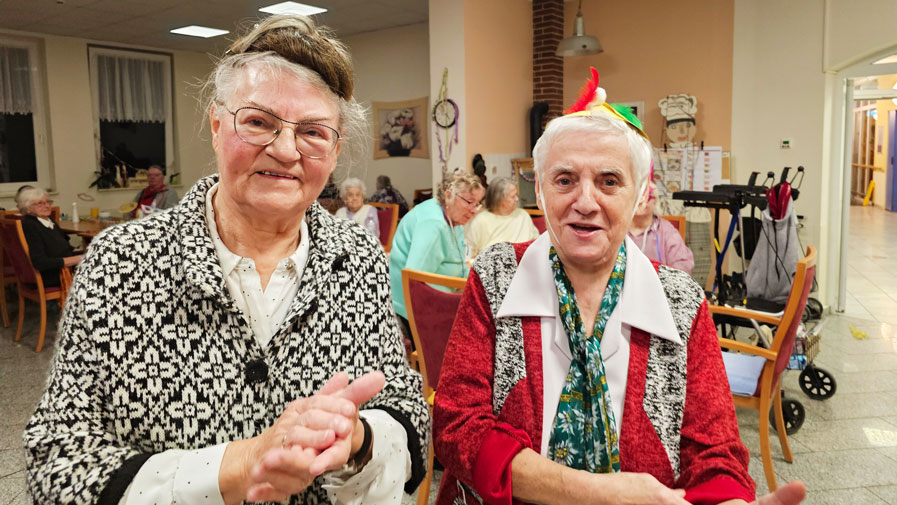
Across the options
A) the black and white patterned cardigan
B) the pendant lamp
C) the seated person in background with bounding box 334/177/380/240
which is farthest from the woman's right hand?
the pendant lamp

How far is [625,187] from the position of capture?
50.8 inches

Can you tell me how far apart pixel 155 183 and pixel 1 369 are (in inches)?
121

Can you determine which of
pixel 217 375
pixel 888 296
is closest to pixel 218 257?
pixel 217 375

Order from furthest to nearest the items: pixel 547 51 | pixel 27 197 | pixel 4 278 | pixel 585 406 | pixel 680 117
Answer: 1. pixel 547 51
2. pixel 680 117
3. pixel 4 278
4. pixel 27 197
5. pixel 585 406

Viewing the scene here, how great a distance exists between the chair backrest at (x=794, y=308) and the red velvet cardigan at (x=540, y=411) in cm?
136

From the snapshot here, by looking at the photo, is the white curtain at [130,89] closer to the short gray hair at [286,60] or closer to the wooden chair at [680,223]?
the wooden chair at [680,223]

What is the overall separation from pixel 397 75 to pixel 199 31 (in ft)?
9.16

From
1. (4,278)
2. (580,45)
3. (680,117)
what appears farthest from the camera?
(680,117)

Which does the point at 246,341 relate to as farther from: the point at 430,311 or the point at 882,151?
the point at 882,151

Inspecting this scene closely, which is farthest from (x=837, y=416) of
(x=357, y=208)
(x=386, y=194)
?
(x=386, y=194)

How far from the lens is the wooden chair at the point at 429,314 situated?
235 centimetres

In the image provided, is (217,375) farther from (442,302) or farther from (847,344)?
(847,344)

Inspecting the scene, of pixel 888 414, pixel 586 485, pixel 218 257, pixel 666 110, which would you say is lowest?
pixel 888 414

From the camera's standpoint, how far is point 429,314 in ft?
8.02
